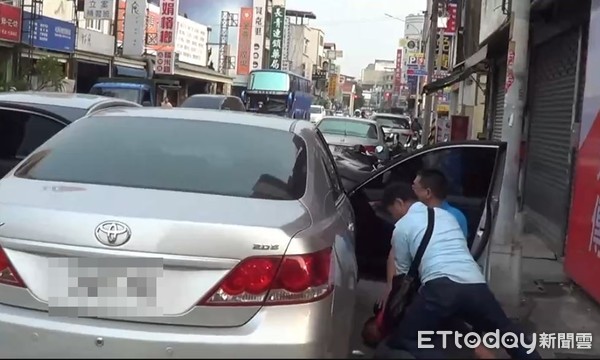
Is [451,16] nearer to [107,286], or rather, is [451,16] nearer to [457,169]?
[457,169]

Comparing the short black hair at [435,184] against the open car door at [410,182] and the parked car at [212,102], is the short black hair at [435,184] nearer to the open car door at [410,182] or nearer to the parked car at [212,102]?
the open car door at [410,182]

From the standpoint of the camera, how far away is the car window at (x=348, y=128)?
17.9 meters

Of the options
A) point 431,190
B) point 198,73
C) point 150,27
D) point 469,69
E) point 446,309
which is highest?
Answer: point 150,27

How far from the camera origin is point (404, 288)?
4504mm

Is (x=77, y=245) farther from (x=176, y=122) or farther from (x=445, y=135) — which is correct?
(x=445, y=135)

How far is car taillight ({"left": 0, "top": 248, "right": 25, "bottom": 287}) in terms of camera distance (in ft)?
11.0

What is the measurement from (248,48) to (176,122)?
192 ft

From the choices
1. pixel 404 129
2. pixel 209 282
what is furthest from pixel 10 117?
pixel 404 129

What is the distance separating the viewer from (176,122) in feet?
14.5

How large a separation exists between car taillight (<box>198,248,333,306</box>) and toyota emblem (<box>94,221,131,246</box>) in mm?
396

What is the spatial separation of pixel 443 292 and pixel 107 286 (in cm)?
178

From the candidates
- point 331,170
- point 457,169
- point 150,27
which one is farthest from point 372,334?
point 150,27

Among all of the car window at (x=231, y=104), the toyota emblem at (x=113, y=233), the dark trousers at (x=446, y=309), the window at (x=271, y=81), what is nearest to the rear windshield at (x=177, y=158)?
the toyota emblem at (x=113, y=233)

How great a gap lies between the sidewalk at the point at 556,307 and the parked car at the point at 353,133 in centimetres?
810
